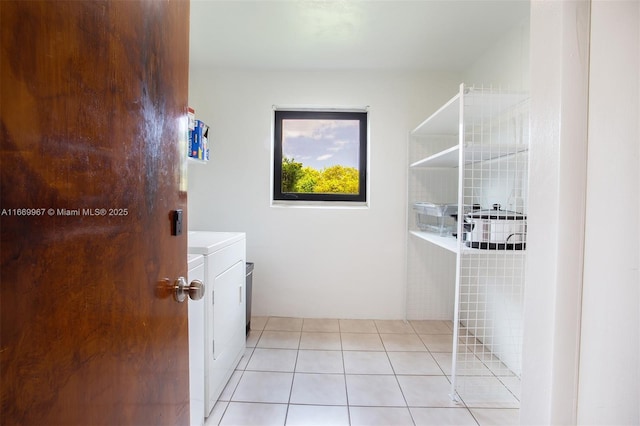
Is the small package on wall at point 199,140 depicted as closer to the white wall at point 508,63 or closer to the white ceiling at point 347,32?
the white ceiling at point 347,32

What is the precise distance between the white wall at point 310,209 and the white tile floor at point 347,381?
0.95ft

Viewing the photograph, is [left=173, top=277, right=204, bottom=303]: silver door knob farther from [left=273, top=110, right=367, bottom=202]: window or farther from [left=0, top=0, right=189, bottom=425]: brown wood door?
[left=273, top=110, right=367, bottom=202]: window

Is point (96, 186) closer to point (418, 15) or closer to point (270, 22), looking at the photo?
point (270, 22)

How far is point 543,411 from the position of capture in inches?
25.1

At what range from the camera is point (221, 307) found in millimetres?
1565

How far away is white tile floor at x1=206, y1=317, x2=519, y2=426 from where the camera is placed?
4.78 feet

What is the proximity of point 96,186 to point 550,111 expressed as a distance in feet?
2.99

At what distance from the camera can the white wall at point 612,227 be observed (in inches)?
20.6

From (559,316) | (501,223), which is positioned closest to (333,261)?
(501,223)

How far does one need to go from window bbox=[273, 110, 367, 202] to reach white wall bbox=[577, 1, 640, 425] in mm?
2139

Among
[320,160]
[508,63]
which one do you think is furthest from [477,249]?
[320,160]

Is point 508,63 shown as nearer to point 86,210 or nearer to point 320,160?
point 320,160

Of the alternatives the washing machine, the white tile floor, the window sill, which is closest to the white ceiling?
the window sill

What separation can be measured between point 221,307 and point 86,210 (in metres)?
1.22
